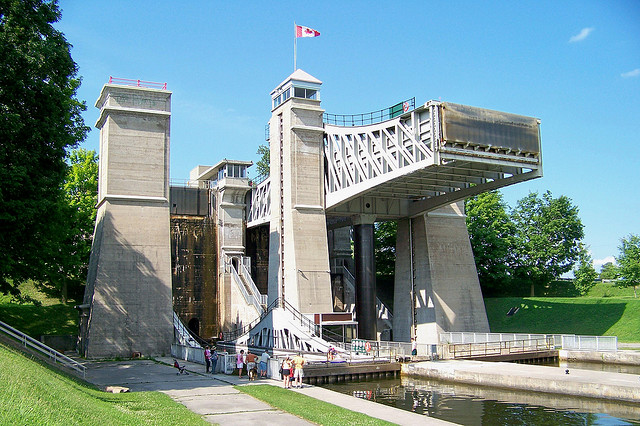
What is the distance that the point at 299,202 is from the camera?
38750 millimetres

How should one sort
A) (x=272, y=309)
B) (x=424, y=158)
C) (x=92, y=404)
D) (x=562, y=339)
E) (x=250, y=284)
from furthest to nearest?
(x=250, y=284), (x=272, y=309), (x=562, y=339), (x=424, y=158), (x=92, y=404)

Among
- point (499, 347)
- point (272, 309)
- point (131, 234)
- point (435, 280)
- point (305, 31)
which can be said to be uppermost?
point (305, 31)

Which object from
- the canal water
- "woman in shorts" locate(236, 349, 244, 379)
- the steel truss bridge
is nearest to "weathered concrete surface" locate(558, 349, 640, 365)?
the steel truss bridge

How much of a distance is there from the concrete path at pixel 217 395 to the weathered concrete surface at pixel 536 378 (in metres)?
7.91

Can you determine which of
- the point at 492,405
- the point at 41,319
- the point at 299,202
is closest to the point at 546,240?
the point at 299,202

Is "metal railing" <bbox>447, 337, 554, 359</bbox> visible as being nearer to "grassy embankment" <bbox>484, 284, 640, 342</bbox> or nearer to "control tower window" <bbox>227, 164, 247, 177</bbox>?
"grassy embankment" <bbox>484, 284, 640, 342</bbox>

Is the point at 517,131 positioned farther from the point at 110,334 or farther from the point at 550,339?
the point at 110,334

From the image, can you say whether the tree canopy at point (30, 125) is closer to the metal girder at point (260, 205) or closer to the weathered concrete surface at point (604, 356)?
the metal girder at point (260, 205)

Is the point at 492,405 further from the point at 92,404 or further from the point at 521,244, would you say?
the point at 521,244

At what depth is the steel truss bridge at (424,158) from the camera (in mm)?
28922

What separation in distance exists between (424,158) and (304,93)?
1249cm

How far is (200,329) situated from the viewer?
45.0m

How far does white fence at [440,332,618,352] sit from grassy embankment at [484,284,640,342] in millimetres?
6471

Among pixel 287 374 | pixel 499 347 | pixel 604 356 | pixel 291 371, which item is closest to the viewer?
pixel 287 374
